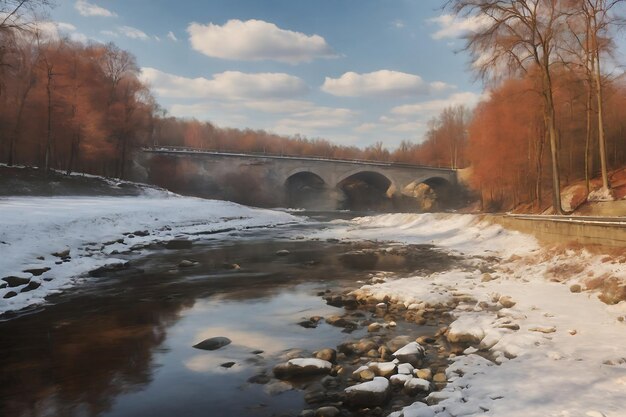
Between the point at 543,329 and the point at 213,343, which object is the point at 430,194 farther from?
the point at 213,343

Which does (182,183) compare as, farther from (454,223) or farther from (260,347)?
(260,347)

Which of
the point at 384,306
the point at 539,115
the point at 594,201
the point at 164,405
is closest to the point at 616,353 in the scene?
the point at 384,306

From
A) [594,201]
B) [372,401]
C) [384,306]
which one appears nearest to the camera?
[372,401]

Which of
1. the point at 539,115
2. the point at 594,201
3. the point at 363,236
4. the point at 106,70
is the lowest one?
the point at 363,236

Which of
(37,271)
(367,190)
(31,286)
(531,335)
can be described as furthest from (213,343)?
(367,190)

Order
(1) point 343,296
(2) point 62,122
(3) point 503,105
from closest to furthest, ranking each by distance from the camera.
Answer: (1) point 343,296, (3) point 503,105, (2) point 62,122

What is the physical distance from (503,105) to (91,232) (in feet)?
120

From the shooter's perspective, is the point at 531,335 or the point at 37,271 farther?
the point at 37,271

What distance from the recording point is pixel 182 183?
72875 millimetres

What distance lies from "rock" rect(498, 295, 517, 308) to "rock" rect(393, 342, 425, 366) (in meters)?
3.70

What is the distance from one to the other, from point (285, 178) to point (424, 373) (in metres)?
76.5

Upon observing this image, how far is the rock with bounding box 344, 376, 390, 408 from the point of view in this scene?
19.7ft

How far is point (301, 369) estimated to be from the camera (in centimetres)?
709

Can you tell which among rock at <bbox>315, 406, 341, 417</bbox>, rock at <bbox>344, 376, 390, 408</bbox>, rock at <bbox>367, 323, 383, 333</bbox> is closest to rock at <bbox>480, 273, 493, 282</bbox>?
rock at <bbox>367, 323, 383, 333</bbox>
